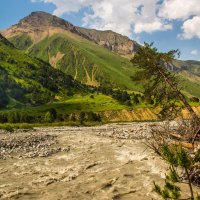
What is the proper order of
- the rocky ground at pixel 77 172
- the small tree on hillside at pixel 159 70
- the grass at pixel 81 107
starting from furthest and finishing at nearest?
the grass at pixel 81 107 < the small tree on hillside at pixel 159 70 < the rocky ground at pixel 77 172

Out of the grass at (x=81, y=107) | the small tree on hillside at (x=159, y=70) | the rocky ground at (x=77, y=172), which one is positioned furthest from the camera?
the grass at (x=81, y=107)

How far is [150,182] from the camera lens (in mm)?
29516

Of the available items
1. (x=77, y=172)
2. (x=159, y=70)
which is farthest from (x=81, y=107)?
(x=77, y=172)

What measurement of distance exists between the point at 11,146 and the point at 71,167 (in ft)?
49.5

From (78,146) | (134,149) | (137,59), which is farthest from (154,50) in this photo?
(78,146)

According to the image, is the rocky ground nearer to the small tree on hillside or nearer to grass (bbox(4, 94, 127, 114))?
the small tree on hillside

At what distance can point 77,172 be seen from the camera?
33.2 m

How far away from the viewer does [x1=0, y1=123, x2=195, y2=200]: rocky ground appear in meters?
26.7

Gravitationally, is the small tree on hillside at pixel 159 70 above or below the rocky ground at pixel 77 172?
above

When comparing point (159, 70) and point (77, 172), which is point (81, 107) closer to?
point (159, 70)

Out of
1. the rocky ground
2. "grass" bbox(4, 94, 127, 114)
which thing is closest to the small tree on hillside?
the rocky ground

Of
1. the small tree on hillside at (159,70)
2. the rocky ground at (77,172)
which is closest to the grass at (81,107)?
the rocky ground at (77,172)

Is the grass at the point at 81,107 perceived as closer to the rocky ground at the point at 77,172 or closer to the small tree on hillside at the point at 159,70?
the rocky ground at the point at 77,172

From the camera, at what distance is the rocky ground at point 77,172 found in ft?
87.6
